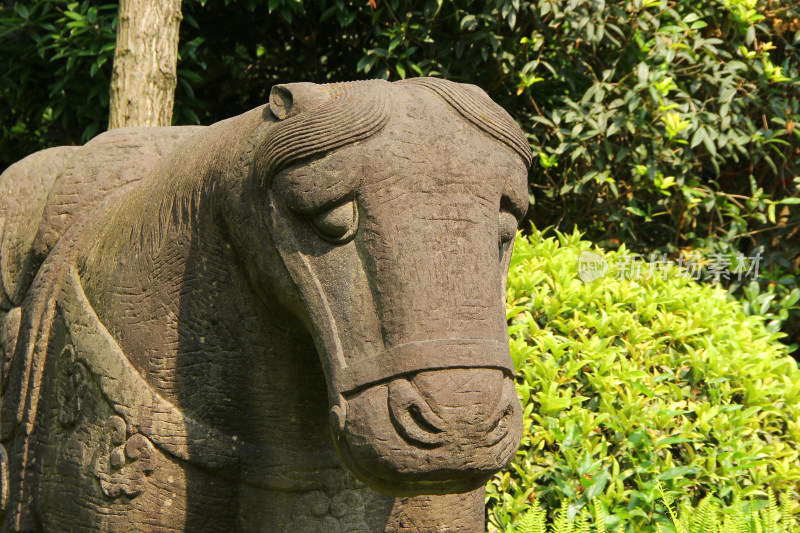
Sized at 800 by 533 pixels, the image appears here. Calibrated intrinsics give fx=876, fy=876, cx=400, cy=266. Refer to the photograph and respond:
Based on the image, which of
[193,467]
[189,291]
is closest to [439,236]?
[189,291]

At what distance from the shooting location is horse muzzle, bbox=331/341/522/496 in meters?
1.38

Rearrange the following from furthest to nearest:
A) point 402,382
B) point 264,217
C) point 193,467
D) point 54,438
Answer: point 54,438 < point 193,467 < point 264,217 < point 402,382

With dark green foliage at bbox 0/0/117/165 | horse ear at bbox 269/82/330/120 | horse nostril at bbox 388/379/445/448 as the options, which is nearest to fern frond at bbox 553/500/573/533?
horse nostril at bbox 388/379/445/448

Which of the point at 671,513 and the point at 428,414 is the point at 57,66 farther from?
the point at 428,414

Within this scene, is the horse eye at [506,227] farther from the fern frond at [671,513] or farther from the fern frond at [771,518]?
the fern frond at [771,518]

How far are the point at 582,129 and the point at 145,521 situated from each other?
11.2 feet

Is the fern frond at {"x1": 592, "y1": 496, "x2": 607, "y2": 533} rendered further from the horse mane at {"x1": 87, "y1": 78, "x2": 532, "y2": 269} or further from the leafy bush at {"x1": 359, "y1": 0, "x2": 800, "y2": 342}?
the leafy bush at {"x1": 359, "y1": 0, "x2": 800, "y2": 342}

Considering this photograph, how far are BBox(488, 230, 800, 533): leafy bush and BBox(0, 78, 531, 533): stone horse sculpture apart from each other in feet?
3.30

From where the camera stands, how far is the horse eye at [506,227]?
1.62 metres

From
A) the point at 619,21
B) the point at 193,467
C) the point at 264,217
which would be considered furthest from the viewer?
the point at 619,21

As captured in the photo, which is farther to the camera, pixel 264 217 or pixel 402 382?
pixel 264 217

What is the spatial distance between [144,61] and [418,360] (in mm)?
3154

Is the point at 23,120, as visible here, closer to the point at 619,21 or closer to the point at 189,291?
the point at 619,21

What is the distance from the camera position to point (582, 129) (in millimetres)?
4609
